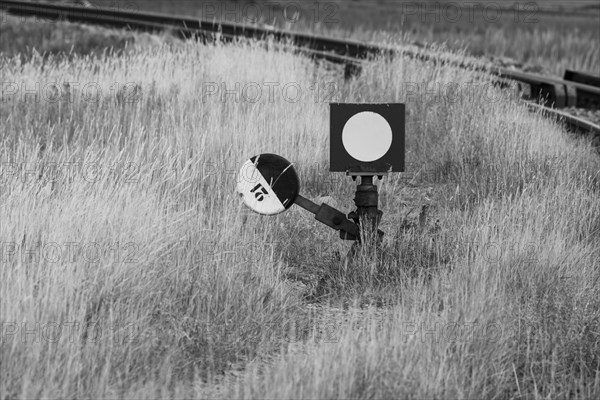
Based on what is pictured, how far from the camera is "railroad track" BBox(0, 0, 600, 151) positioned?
10047 mm

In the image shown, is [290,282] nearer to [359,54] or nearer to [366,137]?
[366,137]

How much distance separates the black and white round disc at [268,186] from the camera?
457 centimetres

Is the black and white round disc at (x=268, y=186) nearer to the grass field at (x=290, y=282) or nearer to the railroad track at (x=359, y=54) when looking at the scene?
the grass field at (x=290, y=282)

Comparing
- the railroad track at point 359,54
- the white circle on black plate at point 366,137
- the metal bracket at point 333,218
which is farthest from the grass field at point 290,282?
the railroad track at point 359,54

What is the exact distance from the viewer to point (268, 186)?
4.55 meters

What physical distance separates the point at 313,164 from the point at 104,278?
2.86 m

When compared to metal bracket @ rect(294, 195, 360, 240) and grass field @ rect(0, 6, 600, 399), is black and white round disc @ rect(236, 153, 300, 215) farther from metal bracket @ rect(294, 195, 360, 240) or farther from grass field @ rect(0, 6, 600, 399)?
grass field @ rect(0, 6, 600, 399)

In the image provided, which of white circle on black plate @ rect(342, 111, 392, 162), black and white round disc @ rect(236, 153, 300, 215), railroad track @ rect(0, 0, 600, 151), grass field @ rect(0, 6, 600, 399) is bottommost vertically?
grass field @ rect(0, 6, 600, 399)

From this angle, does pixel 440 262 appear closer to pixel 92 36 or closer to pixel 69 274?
pixel 69 274

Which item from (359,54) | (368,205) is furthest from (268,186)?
(359,54)

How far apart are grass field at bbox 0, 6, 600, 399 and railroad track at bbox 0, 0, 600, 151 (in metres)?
2.94

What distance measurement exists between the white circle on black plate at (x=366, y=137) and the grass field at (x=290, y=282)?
522 millimetres

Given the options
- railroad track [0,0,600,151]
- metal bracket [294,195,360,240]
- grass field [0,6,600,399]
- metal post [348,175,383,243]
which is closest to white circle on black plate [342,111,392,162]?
metal post [348,175,383,243]

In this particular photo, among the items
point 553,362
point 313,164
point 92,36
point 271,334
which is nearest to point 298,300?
point 271,334
